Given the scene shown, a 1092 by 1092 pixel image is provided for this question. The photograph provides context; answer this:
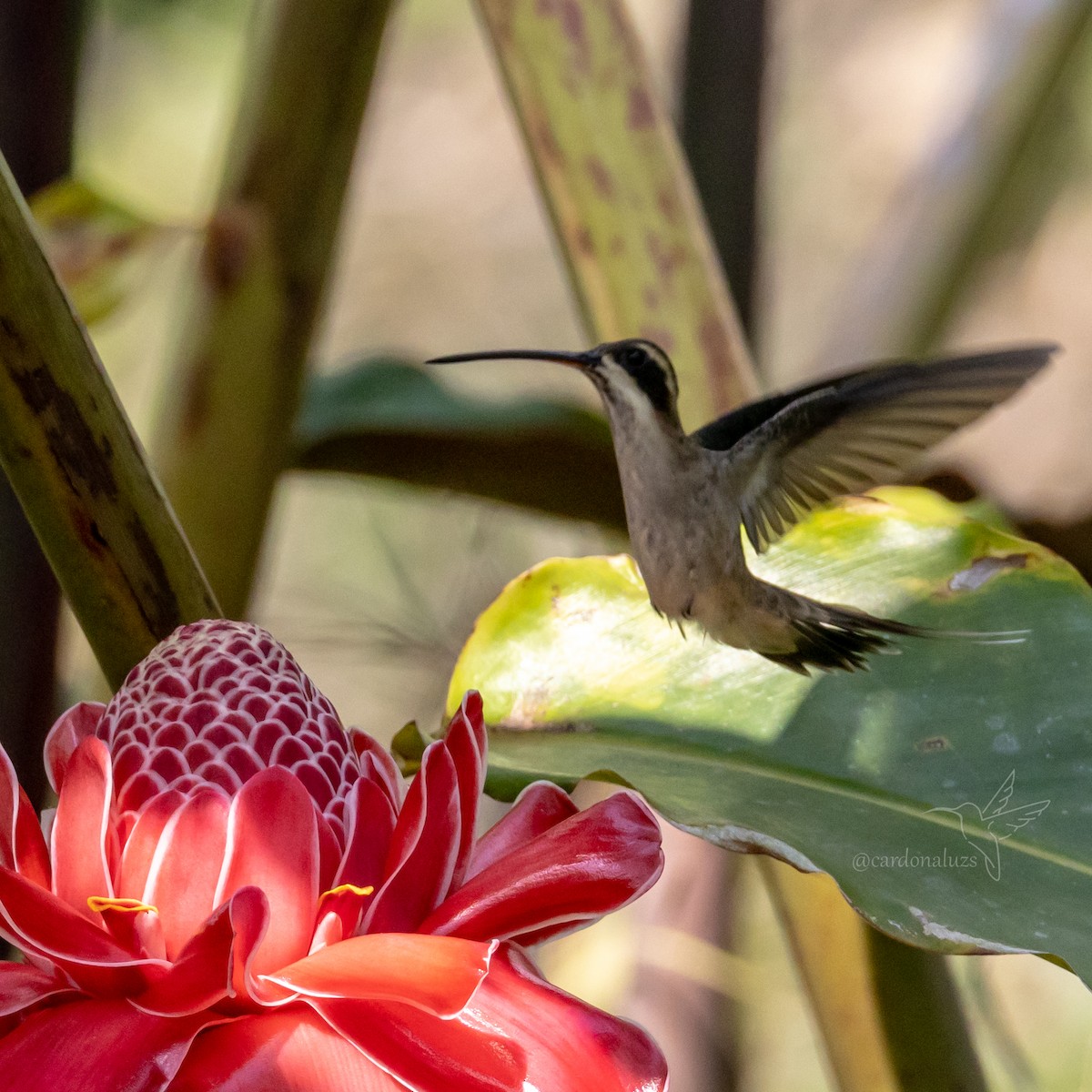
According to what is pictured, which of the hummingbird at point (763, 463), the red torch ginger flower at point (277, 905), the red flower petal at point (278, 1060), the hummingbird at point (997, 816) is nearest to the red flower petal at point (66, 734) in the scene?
the red torch ginger flower at point (277, 905)

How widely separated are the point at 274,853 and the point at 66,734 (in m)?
0.11

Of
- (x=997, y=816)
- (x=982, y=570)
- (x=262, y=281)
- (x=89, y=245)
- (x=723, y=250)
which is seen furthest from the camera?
(x=723, y=250)

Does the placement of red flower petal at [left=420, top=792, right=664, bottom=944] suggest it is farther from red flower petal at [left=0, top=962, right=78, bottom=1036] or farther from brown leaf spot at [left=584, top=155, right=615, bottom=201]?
brown leaf spot at [left=584, top=155, right=615, bottom=201]

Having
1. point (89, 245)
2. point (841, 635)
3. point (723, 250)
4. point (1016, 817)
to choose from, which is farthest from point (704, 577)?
point (723, 250)

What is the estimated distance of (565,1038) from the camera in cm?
31

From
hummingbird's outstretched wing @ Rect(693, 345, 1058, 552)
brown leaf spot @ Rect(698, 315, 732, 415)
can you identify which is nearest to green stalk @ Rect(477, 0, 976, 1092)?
brown leaf spot @ Rect(698, 315, 732, 415)

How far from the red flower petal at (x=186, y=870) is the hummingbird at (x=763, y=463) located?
28cm

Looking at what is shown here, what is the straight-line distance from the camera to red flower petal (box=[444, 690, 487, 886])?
1.17ft

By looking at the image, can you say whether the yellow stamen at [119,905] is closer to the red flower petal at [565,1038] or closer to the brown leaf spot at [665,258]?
the red flower petal at [565,1038]

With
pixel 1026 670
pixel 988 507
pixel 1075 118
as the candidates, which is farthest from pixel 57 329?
pixel 1075 118

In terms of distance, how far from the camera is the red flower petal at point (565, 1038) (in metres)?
0.30

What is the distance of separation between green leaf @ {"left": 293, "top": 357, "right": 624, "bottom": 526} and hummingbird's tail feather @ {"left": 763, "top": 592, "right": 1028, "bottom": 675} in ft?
1.03

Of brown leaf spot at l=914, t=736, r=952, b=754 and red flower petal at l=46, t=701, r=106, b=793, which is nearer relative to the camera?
red flower petal at l=46, t=701, r=106, b=793

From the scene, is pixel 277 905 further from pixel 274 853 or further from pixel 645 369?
pixel 645 369
